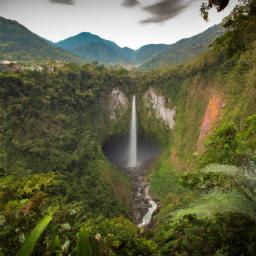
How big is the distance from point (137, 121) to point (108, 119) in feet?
13.7

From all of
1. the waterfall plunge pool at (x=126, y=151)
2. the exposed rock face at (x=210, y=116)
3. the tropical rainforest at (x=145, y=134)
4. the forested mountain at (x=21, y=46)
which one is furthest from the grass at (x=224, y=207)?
the forested mountain at (x=21, y=46)

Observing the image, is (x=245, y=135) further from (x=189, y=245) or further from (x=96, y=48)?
(x=96, y=48)

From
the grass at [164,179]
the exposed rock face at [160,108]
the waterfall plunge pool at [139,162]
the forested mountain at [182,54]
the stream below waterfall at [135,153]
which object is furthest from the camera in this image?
the forested mountain at [182,54]

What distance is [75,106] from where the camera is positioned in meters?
36.5

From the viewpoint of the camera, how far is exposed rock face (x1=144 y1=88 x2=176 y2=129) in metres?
37.8

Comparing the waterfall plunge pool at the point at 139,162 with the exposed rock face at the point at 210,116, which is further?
the exposed rock face at the point at 210,116

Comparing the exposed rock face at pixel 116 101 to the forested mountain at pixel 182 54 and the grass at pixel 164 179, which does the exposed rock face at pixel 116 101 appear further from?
the forested mountain at pixel 182 54

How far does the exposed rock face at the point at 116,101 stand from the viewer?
136 ft

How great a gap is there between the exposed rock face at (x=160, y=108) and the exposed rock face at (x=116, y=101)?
9.57 ft

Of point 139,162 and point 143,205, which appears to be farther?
point 139,162

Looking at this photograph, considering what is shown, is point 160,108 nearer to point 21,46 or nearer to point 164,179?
point 164,179

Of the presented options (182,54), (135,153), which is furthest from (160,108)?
(182,54)

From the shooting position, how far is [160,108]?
40.1 m

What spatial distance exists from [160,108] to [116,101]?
243 inches
